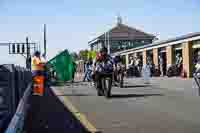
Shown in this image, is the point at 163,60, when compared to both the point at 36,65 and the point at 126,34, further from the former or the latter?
the point at 126,34

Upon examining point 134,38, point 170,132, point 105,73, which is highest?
point 134,38

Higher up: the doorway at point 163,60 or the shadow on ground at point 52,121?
the doorway at point 163,60

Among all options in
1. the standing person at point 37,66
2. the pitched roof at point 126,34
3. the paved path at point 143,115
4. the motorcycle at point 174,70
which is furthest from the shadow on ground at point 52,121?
the pitched roof at point 126,34

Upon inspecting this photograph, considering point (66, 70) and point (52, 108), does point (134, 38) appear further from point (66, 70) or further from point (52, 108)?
point (52, 108)

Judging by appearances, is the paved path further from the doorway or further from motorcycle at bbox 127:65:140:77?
the doorway

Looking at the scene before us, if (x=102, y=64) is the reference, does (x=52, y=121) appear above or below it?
below

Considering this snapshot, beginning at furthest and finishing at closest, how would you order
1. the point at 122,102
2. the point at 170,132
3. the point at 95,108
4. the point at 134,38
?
the point at 134,38 → the point at 122,102 → the point at 95,108 → the point at 170,132

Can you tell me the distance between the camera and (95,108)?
41.3ft

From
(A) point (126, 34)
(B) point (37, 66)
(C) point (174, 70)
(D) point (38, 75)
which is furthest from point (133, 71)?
(A) point (126, 34)

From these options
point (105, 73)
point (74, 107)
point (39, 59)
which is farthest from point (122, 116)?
point (39, 59)

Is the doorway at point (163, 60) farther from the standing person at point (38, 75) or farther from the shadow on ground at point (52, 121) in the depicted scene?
the shadow on ground at point (52, 121)

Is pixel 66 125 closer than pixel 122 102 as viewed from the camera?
Yes

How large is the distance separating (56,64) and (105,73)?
18.4 feet

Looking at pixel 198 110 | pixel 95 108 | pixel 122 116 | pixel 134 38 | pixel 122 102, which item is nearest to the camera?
pixel 122 116
